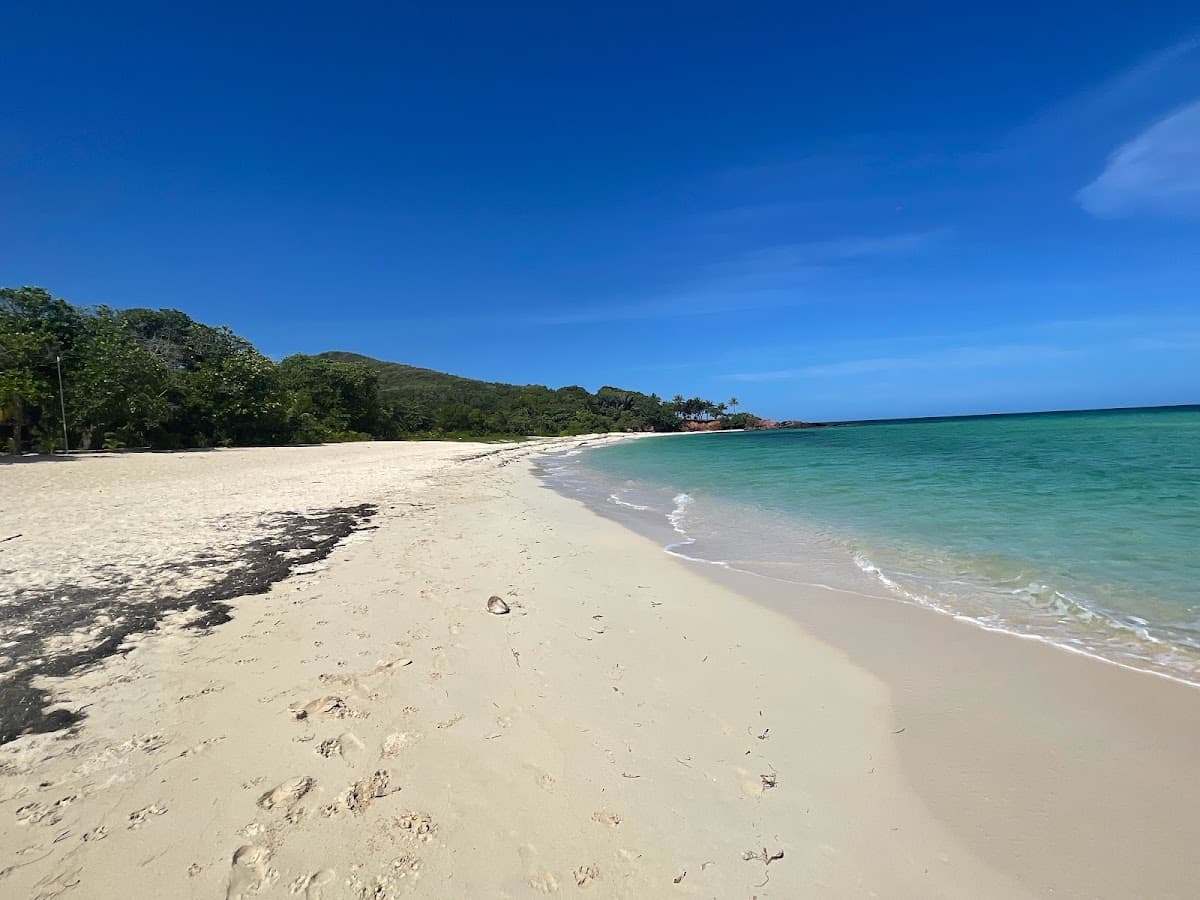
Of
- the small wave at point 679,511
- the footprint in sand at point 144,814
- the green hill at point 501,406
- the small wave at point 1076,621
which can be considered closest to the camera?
the footprint in sand at point 144,814

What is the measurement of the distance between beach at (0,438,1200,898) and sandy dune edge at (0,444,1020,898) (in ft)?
0.05

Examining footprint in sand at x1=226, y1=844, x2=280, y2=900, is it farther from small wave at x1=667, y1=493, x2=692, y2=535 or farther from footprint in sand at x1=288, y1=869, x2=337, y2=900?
small wave at x1=667, y1=493, x2=692, y2=535

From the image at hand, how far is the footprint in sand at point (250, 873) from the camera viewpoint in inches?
77.6

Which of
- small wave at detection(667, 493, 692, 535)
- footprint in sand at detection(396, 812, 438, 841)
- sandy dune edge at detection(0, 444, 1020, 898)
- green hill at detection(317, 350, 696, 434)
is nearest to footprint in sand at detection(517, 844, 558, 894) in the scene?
sandy dune edge at detection(0, 444, 1020, 898)

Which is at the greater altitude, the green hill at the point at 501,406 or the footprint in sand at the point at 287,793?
the green hill at the point at 501,406

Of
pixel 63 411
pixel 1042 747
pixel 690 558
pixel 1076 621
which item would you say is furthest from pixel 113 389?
pixel 1076 621

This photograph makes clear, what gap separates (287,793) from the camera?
2.53 metres

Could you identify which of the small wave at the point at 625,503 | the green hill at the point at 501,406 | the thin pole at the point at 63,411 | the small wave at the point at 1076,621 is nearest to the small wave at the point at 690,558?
the small wave at the point at 1076,621

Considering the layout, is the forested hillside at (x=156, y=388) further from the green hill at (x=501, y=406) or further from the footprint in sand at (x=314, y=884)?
the footprint in sand at (x=314, y=884)

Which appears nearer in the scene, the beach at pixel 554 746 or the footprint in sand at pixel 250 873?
the footprint in sand at pixel 250 873

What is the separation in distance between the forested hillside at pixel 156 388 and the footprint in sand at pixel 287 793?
2526 centimetres

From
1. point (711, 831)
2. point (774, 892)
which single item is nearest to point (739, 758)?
point (711, 831)

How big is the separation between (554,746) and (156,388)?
3293 cm

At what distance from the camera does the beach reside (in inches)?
85.4
